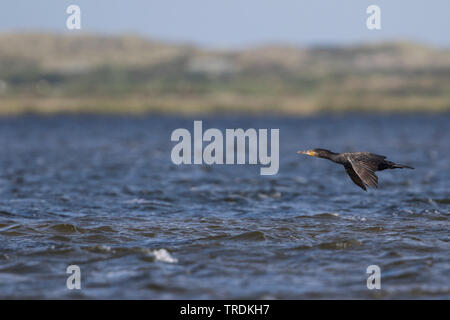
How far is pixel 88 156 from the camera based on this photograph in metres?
40.7

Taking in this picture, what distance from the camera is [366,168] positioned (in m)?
16.2

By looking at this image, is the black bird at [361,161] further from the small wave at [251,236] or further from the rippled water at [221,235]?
the small wave at [251,236]

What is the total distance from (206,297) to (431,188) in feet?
50.2

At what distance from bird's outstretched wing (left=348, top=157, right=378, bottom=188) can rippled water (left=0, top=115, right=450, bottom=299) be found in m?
1.23

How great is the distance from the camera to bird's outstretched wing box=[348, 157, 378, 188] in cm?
1556

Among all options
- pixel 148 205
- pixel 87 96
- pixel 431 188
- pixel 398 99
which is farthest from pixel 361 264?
pixel 87 96

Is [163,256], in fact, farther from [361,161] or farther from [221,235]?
[361,161]

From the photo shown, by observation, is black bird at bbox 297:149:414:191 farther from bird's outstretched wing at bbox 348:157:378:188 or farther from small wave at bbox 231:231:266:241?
small wave at bbox 231:231:266:241

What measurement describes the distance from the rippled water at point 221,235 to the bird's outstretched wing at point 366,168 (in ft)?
4.04

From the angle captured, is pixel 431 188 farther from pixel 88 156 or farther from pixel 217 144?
pixel 217 144

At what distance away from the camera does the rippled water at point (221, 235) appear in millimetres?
11977

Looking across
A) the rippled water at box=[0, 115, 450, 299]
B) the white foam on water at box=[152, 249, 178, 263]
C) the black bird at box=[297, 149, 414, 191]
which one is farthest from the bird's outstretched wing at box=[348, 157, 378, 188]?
the white foam on water at box=[152, 249, 178, 263]

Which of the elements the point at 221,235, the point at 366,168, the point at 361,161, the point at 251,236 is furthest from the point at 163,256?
the point at 361,161

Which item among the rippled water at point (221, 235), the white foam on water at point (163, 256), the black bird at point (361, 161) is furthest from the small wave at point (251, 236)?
the black bird at point (361, 161)
